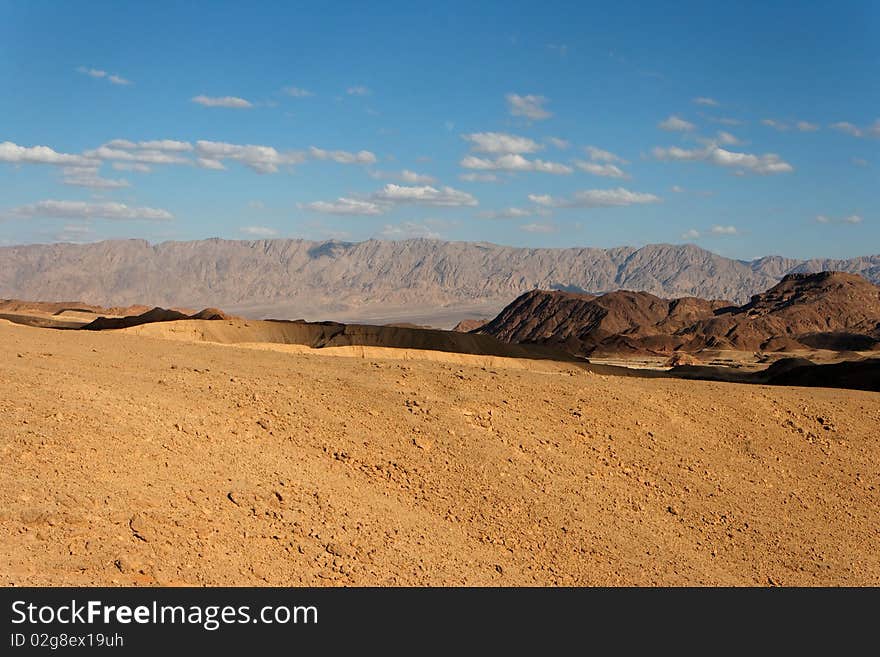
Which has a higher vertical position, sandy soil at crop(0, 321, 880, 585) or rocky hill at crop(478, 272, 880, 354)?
rocky hill at crop(478, 272, 880, 354)

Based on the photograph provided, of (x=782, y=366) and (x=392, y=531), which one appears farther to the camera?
(x=782, y=366)

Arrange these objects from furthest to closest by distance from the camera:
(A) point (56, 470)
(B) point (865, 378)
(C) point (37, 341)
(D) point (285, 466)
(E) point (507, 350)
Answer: (E) point (507, 350), (B) point (865, 378), (C) point (37, 341), (D) point (285, 466), (A) point (56, 470)

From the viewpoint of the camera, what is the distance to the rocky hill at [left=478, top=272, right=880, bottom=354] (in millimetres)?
72825

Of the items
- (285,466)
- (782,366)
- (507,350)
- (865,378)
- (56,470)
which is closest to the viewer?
(56,470)

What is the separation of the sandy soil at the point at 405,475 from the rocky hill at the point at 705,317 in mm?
56127

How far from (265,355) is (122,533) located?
8.54 m

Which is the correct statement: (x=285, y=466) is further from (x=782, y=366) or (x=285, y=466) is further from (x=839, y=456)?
(x=782, y=366)

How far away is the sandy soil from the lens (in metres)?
7.45

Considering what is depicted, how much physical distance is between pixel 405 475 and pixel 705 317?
91.7 metres

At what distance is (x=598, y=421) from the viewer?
12797 millimetres

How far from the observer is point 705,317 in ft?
313

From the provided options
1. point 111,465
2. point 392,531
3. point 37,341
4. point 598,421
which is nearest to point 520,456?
point 598,421

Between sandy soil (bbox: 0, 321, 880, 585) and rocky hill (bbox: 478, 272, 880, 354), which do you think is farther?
rocky hill (bbox: 478, 272, 880, 354)

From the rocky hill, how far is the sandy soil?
5613 cm
